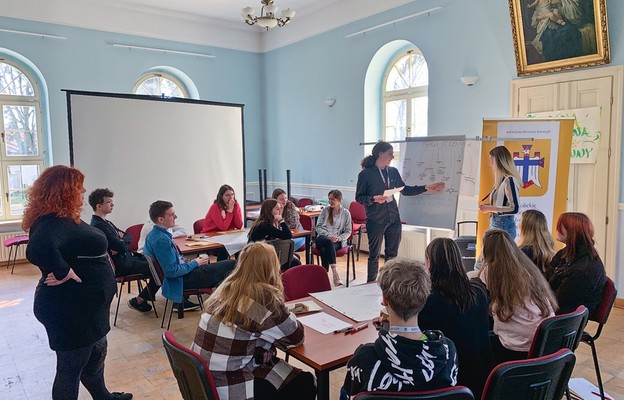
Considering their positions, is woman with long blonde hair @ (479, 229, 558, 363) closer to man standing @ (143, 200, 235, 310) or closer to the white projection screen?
man standing @ (143, 200, 235, 310)

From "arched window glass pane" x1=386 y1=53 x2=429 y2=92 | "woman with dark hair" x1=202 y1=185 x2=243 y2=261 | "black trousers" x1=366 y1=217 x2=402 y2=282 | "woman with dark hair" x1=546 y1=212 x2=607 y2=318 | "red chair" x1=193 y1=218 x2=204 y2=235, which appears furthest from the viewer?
"arched window glass pane" x1=386 y1=53 x2=429 y2=92

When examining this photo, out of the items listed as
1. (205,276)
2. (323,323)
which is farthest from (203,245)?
(323,323)

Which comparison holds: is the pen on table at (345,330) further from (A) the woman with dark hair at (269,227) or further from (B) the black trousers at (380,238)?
(B) the black trousers at (380,238)

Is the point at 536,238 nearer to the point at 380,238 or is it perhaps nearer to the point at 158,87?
the point at 380,238

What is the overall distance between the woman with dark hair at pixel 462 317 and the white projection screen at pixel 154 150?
4493 millimetres

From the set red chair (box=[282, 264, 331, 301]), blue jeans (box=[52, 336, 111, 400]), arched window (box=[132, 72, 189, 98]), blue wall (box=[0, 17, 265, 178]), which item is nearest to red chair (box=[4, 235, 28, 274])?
blue wall (box=[0, 17, 265, 178])

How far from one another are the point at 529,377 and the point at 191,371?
117 cm

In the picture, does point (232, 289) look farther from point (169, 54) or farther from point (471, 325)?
point (169, 54)

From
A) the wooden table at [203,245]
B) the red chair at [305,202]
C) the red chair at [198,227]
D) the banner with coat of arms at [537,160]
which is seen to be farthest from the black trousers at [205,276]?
the red chair at [305,202]

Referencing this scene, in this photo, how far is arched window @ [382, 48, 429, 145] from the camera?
618cm

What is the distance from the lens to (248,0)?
22.9ft

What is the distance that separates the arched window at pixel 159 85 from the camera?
24.9 ft

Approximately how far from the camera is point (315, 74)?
298 inches

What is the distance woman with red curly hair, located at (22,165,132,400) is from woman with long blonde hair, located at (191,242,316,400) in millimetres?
798
